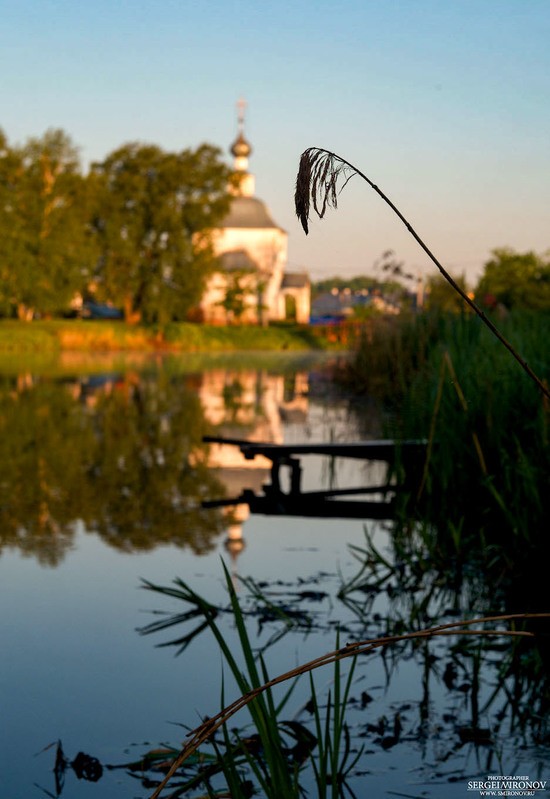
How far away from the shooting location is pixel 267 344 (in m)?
57.4

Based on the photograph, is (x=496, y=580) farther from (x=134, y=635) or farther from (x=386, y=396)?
(x=386, y=396)

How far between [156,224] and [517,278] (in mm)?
29189

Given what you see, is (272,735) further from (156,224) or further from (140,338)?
(156,224)

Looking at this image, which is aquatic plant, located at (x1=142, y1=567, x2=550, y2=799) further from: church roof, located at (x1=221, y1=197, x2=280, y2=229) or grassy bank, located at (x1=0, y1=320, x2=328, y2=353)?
church roof, located at (x1=221, y1=197, x2=280, y2=229)

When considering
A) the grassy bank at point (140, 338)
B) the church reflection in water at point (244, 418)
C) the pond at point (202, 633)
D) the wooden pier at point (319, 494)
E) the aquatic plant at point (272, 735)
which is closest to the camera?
the aquatic plant at point (272, 735)

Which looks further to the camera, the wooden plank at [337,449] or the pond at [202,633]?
the wooden plank at [337,449]

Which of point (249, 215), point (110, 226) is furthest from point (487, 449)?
point (249, 215)

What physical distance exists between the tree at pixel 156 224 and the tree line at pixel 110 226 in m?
0.05

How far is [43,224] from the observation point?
54.4 meters

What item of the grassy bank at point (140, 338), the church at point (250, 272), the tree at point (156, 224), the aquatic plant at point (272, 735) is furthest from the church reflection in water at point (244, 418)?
the church at point (250, 272)

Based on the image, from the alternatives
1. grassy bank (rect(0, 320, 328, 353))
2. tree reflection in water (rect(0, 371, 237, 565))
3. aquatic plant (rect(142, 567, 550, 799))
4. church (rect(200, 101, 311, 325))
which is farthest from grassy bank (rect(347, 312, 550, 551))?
church (rect(200, 101, 311, 325))

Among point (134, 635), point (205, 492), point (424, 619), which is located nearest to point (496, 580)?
point (424, 619)

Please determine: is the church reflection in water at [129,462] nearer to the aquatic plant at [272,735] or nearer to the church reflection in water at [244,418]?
the church reflection in water at [244,418]

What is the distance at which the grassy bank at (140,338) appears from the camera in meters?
45.0
